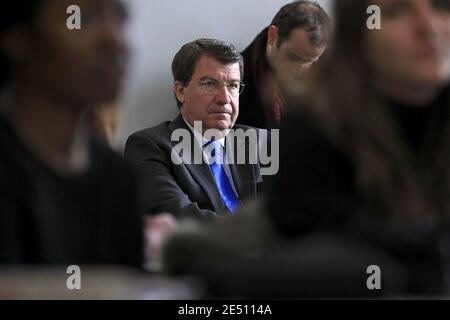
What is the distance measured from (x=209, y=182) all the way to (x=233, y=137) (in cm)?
9

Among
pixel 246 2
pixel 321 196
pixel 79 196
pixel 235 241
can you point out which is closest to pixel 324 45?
pixel 246 2

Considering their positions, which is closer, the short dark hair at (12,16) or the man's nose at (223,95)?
the short dark hair at (12,16)

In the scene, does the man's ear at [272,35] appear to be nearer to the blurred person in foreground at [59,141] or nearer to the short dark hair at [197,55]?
the short dark hair at [197,55]

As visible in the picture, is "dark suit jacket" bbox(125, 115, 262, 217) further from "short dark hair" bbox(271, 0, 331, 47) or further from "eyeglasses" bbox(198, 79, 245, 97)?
"short dark hair" bbox(271, 0, 331, 47)

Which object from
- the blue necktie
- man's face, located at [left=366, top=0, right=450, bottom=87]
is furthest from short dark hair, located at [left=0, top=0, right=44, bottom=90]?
man's face, located at [left=366, top=0, right=450, bottom=87]

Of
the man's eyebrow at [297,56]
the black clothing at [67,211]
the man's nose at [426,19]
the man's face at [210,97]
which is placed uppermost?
the man's nose at [426,19]

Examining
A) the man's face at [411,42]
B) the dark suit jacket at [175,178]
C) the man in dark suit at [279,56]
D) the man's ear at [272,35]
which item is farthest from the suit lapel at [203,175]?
the man's face at [411,42]

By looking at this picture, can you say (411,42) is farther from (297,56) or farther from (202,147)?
(202,147)

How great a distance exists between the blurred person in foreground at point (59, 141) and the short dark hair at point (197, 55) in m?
0.10

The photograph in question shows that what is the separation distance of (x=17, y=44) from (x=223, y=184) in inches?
16.7

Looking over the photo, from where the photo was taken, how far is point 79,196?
118 centimetres

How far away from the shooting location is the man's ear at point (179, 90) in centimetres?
124

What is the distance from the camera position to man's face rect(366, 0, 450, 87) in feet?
3.85

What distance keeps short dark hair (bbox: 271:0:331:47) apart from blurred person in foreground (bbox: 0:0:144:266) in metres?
0.27
